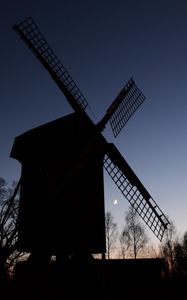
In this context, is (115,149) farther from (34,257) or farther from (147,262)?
(147,262)

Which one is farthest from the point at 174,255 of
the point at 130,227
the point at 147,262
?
the point at 147,262

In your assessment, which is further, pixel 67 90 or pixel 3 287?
pixel 67 90

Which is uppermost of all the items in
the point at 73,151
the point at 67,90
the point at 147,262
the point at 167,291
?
the point at 67,90

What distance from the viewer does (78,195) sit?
40.8 ft

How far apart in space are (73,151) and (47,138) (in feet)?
3.69

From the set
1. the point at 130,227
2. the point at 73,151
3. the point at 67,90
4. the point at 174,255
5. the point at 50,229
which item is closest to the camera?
the point at 50,229

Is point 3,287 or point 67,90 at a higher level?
point 67,90

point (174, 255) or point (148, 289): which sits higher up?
point (174, 255)

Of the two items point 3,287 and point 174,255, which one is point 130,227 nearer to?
point 174,255

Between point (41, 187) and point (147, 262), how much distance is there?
7231 mm

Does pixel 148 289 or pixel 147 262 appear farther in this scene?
pixel 147 262

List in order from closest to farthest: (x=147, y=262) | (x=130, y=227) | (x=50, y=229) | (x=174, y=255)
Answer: (x=50, y=229)
(x=147, y=262)
(x=130, y=227)
(x=174, y=255)

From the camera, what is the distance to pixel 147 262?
1638 cm

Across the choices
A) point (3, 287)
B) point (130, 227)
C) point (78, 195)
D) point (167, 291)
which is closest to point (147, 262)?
point (167, 291)
